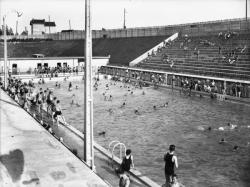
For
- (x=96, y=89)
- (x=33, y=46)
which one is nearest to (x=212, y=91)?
(x=96, y=89)

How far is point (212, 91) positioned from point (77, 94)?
12.2 m

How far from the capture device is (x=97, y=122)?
22.2 metres

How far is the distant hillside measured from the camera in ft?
183

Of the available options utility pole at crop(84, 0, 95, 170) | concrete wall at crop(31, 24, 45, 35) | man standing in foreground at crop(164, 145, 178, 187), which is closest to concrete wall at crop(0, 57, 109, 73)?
utility pole at crop(84, 0, 95, 170)

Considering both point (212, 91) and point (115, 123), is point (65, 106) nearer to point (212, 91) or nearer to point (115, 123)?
point (115, 123)

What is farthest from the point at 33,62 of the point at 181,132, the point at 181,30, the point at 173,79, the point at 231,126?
the point at 231,126

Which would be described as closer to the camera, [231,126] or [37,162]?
[37,162]

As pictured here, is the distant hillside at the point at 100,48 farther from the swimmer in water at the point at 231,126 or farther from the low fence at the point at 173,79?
the swimmer in water at the point at 231,126

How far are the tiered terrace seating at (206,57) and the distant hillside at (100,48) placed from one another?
456 centimetres

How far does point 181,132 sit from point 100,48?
160 ft

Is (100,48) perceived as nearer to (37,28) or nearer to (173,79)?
(173,79)

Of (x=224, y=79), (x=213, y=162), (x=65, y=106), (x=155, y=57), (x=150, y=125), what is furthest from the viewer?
(x=155, y=57)

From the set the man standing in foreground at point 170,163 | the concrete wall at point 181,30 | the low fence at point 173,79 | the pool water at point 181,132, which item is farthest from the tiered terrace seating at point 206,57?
the man standing in foreground at point 170,163

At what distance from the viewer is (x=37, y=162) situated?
40.7 feet
